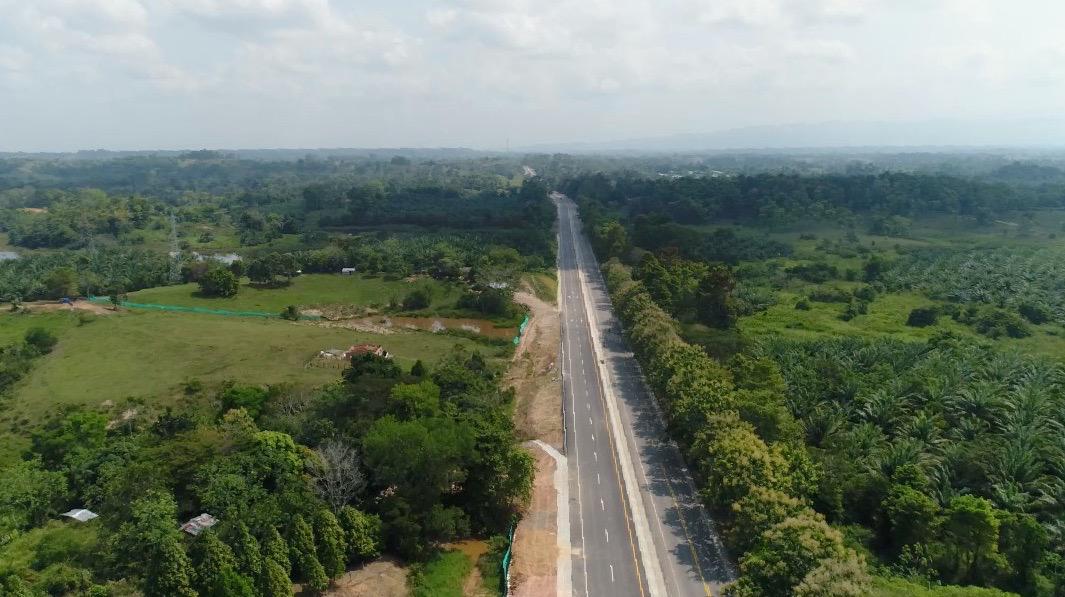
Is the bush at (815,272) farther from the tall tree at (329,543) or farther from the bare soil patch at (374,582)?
the tall tree at (329,543)

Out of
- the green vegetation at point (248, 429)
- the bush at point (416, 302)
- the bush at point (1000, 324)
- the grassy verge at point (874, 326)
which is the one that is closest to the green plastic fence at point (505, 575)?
the green vegetation at point (248, 429)

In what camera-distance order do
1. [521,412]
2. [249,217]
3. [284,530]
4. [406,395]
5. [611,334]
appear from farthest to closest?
1. [249,217]
2. [611,334]
3. [521,412]
4. [406,395]
5. [284,530]

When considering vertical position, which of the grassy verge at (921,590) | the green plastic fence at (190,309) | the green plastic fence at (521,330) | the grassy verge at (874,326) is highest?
the green plastic fence at (190,309)

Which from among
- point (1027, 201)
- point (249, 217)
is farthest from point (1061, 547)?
→ point (1027, 201)

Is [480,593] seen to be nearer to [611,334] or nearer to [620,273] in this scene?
[611,334]

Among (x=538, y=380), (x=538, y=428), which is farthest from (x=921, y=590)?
(x=538, y=380)

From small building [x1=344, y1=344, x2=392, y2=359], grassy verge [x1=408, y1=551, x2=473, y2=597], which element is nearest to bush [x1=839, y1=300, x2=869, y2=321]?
small building [x1=344, y1=344, x2=392, y2=359]

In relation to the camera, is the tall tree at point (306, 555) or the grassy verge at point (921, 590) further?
the grassy verge at point (921, 590)
